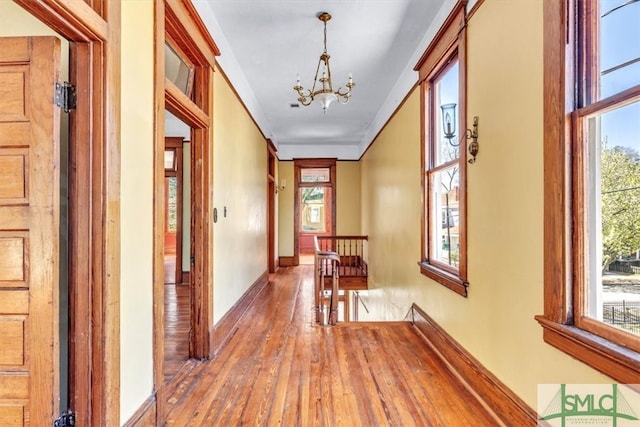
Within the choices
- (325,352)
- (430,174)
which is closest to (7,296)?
(325,352)

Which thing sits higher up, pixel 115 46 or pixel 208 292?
pixel 115 46

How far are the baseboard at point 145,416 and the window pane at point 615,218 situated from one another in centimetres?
223

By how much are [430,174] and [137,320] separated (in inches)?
111

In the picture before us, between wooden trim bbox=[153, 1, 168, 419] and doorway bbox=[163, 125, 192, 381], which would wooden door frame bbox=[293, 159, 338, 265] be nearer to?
doorway bbox=[163, 125, 192, 381]

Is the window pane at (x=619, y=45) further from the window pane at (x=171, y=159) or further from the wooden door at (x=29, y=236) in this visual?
the window pane at (x=171, y=159)

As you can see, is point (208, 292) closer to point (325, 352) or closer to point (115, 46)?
point (325, 352)

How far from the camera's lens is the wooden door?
4.74 ft

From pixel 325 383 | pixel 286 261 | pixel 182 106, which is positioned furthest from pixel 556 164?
pixel 286 261

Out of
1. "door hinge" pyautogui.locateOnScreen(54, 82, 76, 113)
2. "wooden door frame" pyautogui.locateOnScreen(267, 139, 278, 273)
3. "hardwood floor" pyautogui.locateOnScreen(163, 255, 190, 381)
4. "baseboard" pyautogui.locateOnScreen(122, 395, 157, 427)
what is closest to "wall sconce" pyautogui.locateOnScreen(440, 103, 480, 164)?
"door hinge" pyautogui.locateOnScreen(54, 82, 76, 113)

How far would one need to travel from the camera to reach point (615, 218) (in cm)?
136

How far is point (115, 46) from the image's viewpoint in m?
1.59

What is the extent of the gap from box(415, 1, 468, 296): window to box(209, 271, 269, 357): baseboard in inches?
80.8

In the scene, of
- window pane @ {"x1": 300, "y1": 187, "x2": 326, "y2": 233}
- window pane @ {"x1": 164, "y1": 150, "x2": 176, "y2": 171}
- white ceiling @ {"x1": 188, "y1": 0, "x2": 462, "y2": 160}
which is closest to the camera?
white ceiling @ {"x1": 188, "y1": 0, "x2": 462, "y2": 160}

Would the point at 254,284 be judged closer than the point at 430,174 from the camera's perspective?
No
